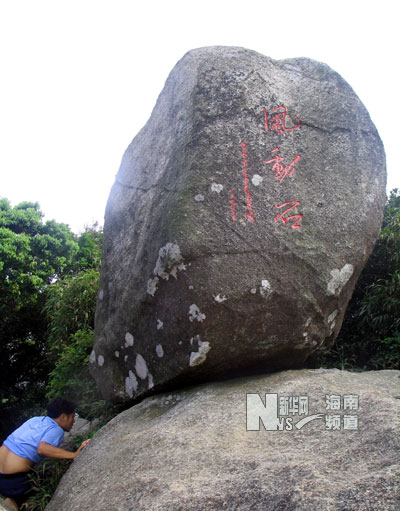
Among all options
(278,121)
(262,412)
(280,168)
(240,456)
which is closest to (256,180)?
(280,168)

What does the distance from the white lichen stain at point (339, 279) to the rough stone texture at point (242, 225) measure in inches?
0.5

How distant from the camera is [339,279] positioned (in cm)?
362

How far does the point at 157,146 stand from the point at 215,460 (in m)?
2.89

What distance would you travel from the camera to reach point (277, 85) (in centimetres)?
398

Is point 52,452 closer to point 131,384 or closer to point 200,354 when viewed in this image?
point 131,384

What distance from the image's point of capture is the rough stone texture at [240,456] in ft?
6.82

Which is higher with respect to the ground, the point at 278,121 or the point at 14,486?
the point at 278,121

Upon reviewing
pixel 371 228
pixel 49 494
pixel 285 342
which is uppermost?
pixel 371 228

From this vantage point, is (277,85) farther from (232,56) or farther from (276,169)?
(276,169)

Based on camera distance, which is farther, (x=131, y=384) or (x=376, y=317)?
(x=376, y=317)

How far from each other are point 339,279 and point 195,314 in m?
1.26

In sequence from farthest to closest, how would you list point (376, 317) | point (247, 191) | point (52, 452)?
point (376, 317), point (52, 452), point (247, 191)

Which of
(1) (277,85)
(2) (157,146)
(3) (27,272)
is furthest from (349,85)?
(3) (27,272)

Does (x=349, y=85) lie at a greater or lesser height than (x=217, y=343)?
greater
